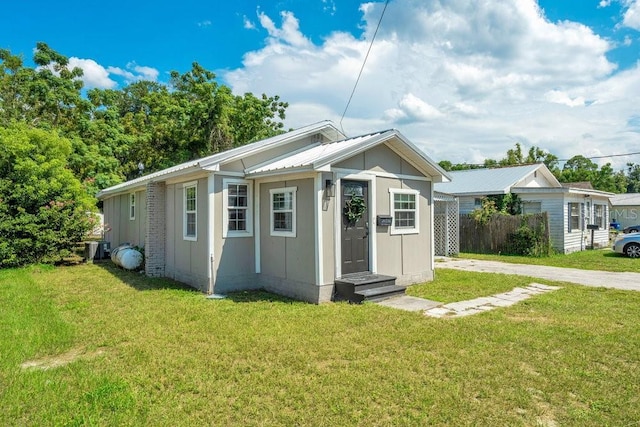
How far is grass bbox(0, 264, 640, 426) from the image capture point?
11.0 ft

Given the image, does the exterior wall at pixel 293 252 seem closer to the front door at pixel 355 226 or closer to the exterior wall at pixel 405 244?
the front door at pixel 355 226

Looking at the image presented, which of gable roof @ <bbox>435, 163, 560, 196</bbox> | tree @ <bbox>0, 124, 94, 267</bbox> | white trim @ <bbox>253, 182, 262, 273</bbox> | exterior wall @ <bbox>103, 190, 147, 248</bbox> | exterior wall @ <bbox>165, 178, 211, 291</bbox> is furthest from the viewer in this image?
gable roof @ <bbox>435, 163, 560, 196</bbox>

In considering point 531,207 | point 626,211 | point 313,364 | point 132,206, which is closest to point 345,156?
point 313,364

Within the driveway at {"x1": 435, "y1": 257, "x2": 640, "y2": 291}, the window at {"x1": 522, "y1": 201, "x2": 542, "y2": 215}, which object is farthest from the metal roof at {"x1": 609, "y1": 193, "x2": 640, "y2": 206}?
the driveway at {"x1": 435, "y1": 257, "x2": 640, "y2": 291}

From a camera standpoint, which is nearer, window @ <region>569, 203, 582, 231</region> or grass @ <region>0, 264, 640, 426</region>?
grass @ <region>0, 264, 640, 426</region>

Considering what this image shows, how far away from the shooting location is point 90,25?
13.0 metres

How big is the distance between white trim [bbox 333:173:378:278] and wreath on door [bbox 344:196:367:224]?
0.19 meters

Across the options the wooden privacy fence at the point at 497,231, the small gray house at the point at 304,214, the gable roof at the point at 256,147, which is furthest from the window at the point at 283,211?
the wooden privacy fence at the point at 497,231

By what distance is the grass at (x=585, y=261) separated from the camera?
40.2ft

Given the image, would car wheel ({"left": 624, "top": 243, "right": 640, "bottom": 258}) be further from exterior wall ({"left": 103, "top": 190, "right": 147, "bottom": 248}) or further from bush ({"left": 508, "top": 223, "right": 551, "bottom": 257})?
exterior wall ({"left": 103, "top": 190, "right": 147, "bottom": 248})

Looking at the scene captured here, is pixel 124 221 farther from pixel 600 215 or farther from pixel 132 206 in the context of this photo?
pixel 600 215

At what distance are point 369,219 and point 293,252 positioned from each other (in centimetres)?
170

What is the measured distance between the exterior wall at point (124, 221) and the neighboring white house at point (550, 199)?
471 inches

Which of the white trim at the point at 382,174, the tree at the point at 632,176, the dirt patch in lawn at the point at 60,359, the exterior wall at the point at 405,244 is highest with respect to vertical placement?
the tree at the point at 632,176
